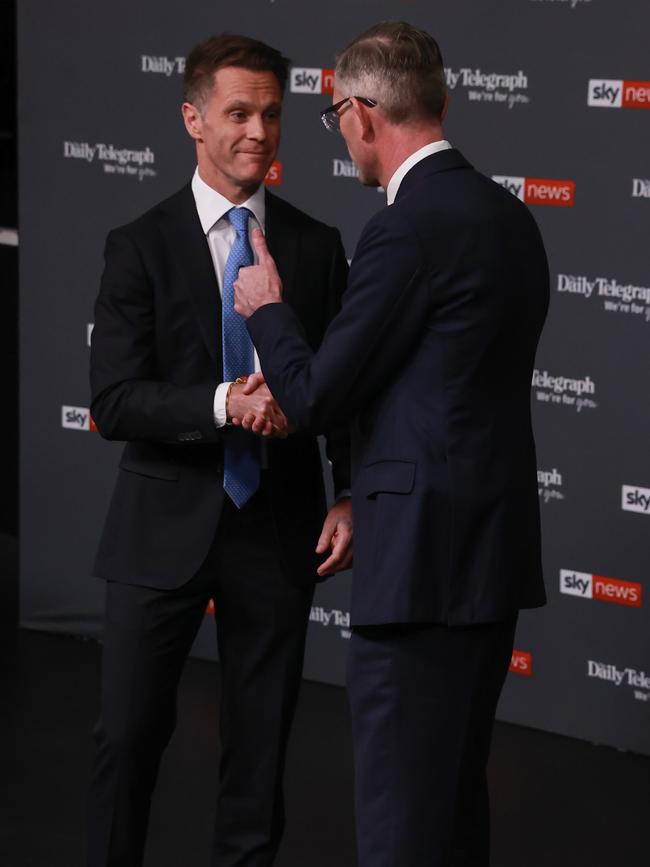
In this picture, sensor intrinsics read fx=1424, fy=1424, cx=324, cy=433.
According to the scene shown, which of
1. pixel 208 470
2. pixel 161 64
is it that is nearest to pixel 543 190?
pixel 161 64

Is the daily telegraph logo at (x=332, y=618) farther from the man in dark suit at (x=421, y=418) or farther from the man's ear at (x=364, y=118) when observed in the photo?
the man's ear at (x=364, y=118)

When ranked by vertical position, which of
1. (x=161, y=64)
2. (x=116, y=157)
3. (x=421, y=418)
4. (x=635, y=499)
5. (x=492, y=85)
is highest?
(x=161, y=64)

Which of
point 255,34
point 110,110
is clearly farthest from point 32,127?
point 255,34

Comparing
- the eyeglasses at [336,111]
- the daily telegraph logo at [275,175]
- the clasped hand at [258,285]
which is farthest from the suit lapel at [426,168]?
the daily telegraph logo at [275,175]

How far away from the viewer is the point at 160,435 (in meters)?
2.55

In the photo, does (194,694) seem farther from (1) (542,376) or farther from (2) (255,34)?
(2) (255,34)

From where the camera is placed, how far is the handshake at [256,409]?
8.02 ft

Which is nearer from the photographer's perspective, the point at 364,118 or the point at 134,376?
the point at 364,118

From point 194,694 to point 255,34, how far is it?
2.00 meters

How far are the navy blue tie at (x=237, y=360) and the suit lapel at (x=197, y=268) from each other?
0.02 metres

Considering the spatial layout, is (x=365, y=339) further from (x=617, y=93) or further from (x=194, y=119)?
(x=617, y=93)

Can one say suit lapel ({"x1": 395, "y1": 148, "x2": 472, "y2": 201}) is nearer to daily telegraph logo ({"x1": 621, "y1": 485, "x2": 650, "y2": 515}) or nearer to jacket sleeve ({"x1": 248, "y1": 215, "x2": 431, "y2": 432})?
jacket sleeve ({"x1": 248, "y1": 215, "x2": 431, "y2": 432})

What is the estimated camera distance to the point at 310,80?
418 centimetres

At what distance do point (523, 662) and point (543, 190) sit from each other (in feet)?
4.50
